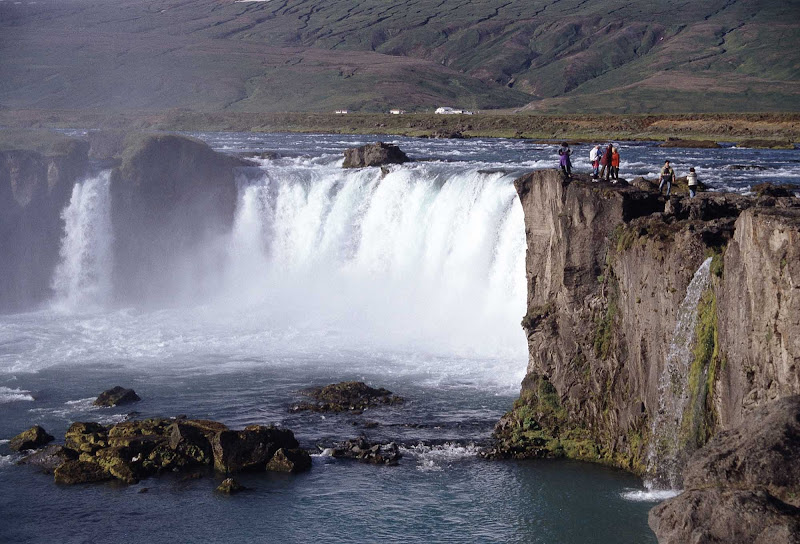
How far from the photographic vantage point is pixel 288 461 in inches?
1221

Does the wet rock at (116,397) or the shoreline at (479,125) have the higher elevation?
the shoreline at (479,125)

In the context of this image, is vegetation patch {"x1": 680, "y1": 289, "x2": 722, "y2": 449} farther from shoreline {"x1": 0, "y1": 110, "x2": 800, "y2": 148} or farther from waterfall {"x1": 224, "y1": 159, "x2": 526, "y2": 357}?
shoreline {"x1": 0, "y1": 110, "x2": 800, "y2": 148}

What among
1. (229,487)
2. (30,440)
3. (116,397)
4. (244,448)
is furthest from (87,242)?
(229,487)

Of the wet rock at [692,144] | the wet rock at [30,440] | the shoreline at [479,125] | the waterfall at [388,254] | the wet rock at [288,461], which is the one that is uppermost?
the shoreline at [479,125]

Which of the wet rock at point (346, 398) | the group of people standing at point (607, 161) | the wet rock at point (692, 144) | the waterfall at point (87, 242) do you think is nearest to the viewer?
the group of people standing at point (607, 161)

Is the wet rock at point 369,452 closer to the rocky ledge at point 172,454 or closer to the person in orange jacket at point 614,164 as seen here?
the rocky ledge at point 172,454

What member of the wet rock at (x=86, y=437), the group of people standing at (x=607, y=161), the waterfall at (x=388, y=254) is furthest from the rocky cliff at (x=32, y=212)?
the group of people standing at (x=607, y=161)

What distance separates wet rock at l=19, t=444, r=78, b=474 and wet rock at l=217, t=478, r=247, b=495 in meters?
5.32

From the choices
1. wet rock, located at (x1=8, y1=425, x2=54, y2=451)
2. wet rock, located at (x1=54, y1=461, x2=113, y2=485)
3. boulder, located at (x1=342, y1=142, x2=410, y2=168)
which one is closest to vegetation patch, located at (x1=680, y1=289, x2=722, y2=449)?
wet rock, located at (x1=54, y1=461, x2=113, y2=485)

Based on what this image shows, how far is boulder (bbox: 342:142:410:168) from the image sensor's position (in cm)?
6544

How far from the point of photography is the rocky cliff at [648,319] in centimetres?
2264

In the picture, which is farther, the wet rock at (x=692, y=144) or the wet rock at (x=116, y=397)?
the wet rock at (x=692, y=144)

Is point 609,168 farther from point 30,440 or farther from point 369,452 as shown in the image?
point 30,440

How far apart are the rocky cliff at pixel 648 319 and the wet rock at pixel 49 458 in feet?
44.1
